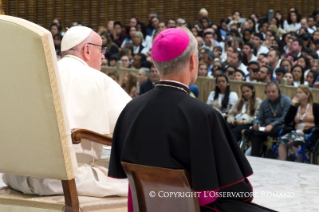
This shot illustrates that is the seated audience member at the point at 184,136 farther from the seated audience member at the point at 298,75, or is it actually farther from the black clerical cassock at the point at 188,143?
the seated audience member at the point at 298,75

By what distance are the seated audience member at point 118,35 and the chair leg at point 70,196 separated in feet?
35.1

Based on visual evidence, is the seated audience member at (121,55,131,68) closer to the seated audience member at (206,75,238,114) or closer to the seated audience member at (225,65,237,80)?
the seated audience member at (225,65,237,80)

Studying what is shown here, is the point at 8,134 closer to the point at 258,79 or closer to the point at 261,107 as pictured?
the point at 261,107

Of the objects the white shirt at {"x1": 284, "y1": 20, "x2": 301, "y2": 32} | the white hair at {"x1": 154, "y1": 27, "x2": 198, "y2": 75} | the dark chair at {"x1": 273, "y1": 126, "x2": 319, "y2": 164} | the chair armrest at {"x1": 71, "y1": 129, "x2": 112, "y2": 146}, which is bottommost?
the dark chair at {"x1": 273, "y1": 126, "x2": 319, "y2": 164}

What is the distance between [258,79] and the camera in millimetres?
8289

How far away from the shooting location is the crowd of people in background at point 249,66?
682cm

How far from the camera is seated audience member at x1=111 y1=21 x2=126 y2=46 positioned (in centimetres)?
1300

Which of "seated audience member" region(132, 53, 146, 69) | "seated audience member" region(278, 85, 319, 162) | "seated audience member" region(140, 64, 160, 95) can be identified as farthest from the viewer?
"seated audience member" region(132, 53, 146, 69)

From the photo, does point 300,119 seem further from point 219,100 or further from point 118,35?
point 118,35

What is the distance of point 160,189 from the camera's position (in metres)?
1.98

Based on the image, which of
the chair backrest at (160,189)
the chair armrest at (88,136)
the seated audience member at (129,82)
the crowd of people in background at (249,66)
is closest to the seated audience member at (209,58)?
the crowd of people in background at (249,66)

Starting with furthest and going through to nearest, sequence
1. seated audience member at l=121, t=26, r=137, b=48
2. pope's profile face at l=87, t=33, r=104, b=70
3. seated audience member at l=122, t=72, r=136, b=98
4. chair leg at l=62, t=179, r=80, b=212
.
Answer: seated audience member at l=121, t=26, r=137, b=48 < seated audience member at l=122, t=72, r=136, b=98 < pope's profile face at l=87, t=33, r=104, b=70 < chair leg at l=62, t=179, r=80, b=212

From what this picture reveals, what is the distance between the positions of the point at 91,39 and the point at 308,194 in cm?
212

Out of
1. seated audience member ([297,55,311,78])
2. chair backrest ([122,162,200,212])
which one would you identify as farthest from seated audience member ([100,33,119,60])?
chair backrest ([122,162,200,212])
